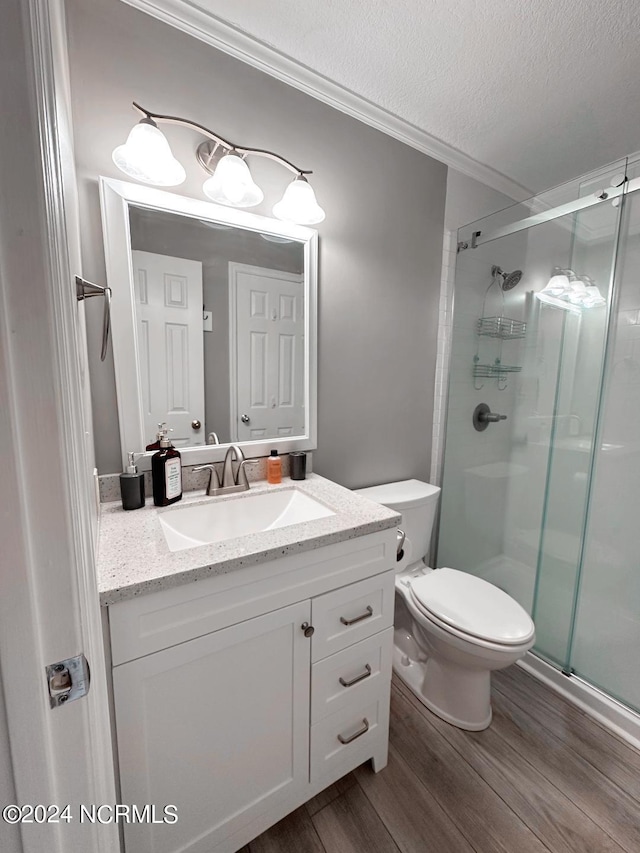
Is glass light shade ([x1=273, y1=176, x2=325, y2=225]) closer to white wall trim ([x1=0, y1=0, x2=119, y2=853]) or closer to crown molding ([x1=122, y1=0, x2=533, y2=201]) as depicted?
crown molding ([x1=122, y1=0, x2=533, y2=201])

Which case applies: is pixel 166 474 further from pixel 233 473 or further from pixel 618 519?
pixel 618 519

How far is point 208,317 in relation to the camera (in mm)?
1277

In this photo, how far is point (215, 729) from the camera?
88 centimetres

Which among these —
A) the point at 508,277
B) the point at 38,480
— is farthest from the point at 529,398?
the point at 38,480

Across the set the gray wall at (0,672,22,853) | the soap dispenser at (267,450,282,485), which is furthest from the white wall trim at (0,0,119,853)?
the soap dispenser at (267,450,282,485)

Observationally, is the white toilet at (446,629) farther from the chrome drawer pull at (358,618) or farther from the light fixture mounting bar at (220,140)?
the light fixture mounting bar at (220,140)

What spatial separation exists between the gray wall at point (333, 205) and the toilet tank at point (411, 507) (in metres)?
0.11

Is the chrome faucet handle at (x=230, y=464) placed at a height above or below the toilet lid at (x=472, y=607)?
above

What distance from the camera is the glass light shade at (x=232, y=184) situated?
1.16 meters

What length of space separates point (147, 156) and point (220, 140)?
0.25 m

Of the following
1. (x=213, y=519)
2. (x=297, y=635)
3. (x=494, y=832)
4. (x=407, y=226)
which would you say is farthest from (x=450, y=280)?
(x=494, y=832)

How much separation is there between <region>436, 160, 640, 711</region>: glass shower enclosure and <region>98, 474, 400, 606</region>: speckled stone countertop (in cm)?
108

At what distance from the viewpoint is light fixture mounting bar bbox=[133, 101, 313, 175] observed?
1075 mm

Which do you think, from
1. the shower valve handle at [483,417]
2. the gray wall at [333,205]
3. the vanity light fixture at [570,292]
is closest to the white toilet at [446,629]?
the gray wall at [333,205]
